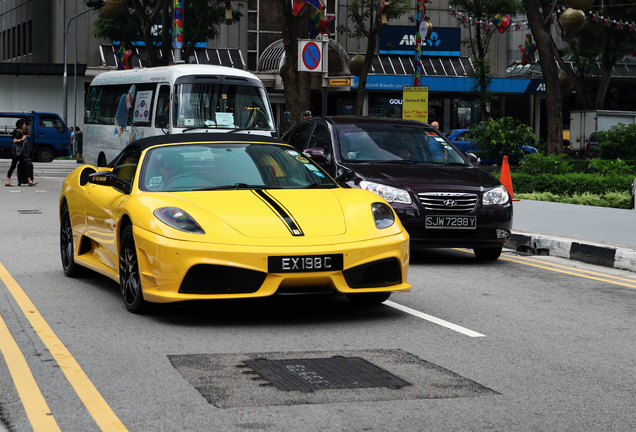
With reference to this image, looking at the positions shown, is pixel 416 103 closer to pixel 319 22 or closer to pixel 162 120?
pixel 319 22

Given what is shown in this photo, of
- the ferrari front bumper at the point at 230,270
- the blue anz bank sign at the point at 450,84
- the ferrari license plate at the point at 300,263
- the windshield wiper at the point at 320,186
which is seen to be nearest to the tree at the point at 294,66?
the windshield wiper at the point at 320,186

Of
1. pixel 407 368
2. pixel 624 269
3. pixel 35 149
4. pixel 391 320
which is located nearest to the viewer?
pixel 407 368

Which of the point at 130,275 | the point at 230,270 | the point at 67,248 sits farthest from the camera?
the point at 67,248

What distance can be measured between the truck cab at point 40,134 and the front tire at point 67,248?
3157 centimetres

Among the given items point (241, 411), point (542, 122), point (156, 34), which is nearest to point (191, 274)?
point (241, 411)

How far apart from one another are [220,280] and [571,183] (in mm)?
13810

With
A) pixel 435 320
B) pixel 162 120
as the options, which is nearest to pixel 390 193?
pixel 435 320

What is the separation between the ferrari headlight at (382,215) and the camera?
6711 mm

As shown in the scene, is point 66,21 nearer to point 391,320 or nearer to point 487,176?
point 487,176

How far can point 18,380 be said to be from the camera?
4.79 meters

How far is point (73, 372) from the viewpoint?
497 cm

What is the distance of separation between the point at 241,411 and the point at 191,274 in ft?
6.60

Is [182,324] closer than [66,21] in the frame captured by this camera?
Yes

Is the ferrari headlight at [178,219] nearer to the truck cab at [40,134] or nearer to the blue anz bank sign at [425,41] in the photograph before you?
the truck cab at [40,134]
